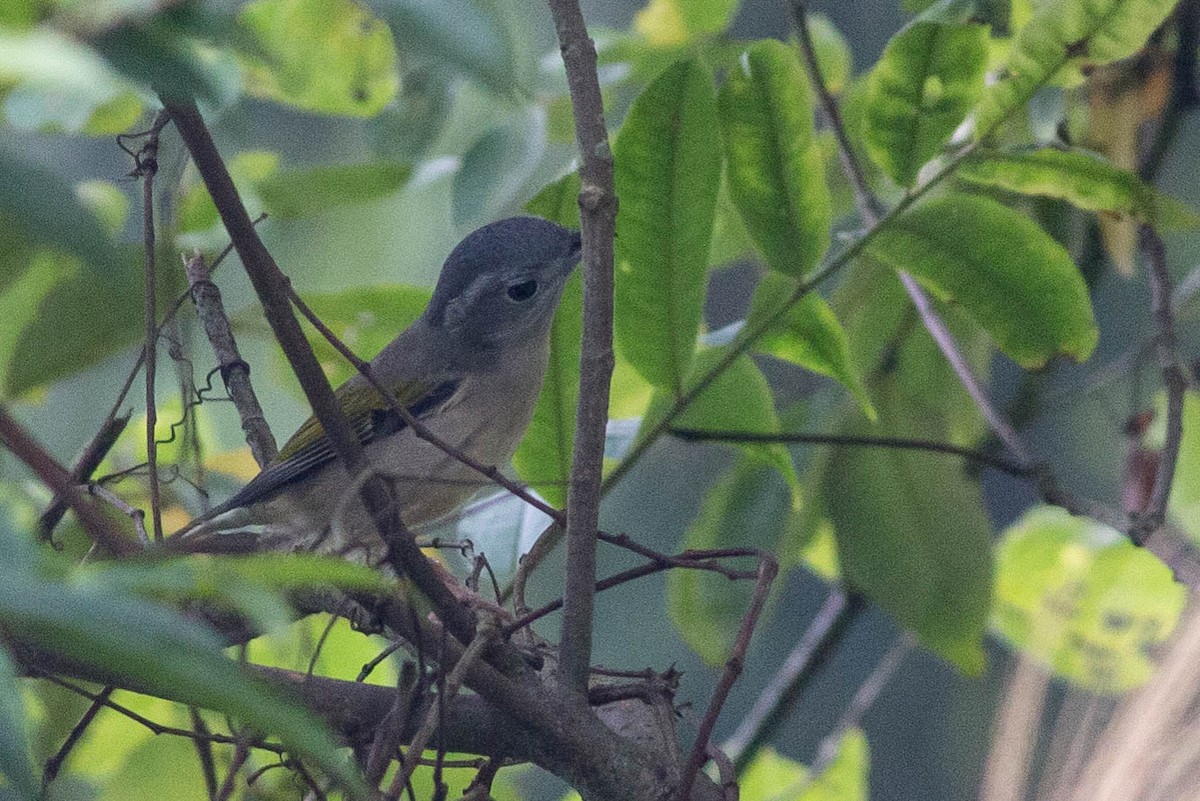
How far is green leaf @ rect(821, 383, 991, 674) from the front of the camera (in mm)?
2207

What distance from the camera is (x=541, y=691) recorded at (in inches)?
45.8

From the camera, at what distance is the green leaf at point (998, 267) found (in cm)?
176

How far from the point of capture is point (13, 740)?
0.49 metres

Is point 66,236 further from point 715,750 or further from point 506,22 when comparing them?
point 715,750

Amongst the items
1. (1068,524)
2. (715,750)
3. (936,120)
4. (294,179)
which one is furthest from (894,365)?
(715,750)

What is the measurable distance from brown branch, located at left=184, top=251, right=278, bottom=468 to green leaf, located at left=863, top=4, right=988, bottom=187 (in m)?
0.88

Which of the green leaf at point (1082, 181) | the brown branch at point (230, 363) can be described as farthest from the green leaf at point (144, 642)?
the green leaf at point (1082, 181)

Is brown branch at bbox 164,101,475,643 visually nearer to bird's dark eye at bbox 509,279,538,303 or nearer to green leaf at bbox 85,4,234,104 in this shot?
green leaf at bbox 85,4,234,104

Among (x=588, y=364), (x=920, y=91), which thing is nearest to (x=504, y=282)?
(x=920, y=91)

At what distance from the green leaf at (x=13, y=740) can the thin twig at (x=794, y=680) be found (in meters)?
1.88

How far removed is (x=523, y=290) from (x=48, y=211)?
1.61 metres

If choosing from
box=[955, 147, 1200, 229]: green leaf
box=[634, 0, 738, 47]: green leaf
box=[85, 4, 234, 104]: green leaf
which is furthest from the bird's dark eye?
box=[85, 4, 234, 104]: green leaf

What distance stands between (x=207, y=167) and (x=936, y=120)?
1.07 metres

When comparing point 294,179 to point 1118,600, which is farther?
point 1118,600
